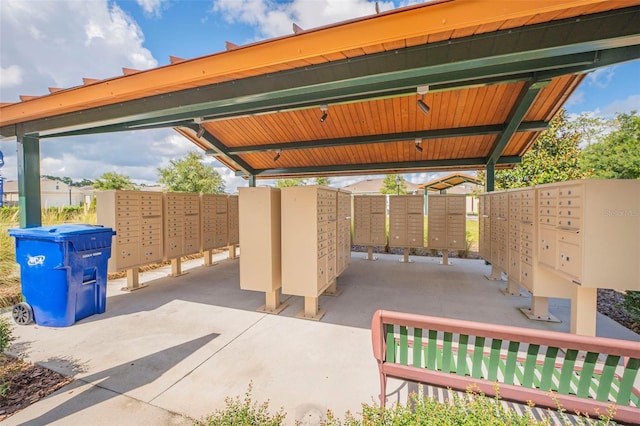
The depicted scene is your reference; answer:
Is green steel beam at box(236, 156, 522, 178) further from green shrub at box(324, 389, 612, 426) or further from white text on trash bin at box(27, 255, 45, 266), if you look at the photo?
green shrub at box(324, 389, 612, 426)

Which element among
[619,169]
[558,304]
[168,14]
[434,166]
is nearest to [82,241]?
[168,14]

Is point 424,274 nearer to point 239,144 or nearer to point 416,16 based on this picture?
point 416,16

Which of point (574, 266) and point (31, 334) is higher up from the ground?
point (574, 266)

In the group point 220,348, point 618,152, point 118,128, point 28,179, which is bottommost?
point 220,348

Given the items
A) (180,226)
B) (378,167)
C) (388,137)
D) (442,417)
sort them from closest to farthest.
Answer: (442,417) < (180,226) < (388,137) < (378,167)

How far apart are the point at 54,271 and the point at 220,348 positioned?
235cm

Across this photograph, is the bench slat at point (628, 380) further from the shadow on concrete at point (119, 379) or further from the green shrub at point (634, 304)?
the shadow on concrete at point (119, 379)

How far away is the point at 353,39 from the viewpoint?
7.45 feet

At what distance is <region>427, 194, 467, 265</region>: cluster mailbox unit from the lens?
6.83 m

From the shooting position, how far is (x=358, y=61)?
2734 millimetres

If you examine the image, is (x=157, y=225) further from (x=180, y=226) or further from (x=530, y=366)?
(x=530, y=366)

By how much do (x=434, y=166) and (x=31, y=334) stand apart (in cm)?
841

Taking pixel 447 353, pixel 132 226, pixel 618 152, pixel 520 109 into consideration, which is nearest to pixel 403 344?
pixel 447 353

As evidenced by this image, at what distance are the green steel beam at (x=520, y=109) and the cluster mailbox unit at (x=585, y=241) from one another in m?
1.66
